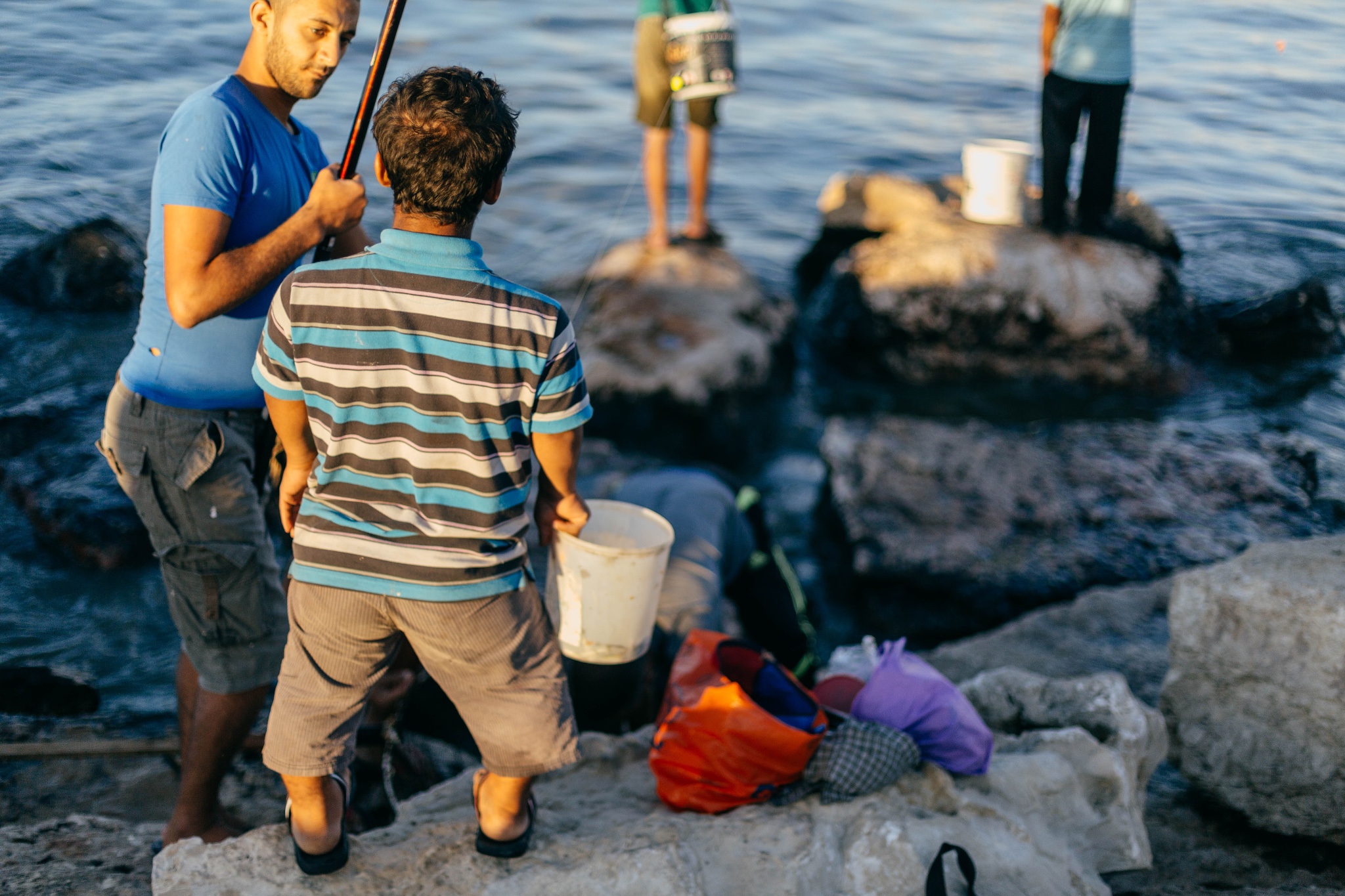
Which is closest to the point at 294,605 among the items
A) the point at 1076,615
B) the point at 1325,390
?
the point at 1076,615

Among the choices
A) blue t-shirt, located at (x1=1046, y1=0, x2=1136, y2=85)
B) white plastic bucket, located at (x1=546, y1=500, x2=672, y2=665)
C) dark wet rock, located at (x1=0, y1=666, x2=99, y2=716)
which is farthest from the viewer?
blue t-shirt, located at (x1=1046, y1=0, x2=1136, y2=85)

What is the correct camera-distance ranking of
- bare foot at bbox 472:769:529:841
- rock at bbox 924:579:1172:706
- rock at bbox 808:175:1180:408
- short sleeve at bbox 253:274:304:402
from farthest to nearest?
1. rock at bbox 808:175:1180:408
2. rock at bbox 924:579:1172:706
3. bare foot at bbox 472:769:529:841
4. short sleeve at bbox 253:274:304:402

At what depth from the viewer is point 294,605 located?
2.15 m

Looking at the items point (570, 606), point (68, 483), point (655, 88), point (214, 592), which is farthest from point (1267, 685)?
point (655, 88)

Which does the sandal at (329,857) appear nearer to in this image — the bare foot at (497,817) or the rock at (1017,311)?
the bare foot at (497,817)

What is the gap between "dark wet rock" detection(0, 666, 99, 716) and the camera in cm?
335

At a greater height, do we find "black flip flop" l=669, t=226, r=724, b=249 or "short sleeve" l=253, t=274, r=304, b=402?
"short sleeve" l=253, t=274, r=304, b=402

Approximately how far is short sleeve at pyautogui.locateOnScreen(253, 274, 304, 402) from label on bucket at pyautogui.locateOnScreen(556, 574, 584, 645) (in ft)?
3.05

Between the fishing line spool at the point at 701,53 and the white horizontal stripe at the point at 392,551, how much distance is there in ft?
14.5

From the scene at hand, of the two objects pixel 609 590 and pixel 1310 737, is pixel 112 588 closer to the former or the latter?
pixel 609 590

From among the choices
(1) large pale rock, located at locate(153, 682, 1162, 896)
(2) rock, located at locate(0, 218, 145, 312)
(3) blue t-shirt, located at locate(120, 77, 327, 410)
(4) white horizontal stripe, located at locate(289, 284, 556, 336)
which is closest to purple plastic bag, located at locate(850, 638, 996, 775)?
(1) large pale rock, located at locate(153, 682, 1162, 896)

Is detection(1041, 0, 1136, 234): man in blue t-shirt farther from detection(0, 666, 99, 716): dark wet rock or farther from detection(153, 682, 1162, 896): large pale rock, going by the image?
detection(0, 666, 99, 716): dark wet rock

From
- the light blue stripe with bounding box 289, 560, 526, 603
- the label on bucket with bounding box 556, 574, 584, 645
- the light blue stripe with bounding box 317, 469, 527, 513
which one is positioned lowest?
the label on bucket with bounding box 556, 574, 584, 645

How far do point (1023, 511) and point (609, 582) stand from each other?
2812 mm
